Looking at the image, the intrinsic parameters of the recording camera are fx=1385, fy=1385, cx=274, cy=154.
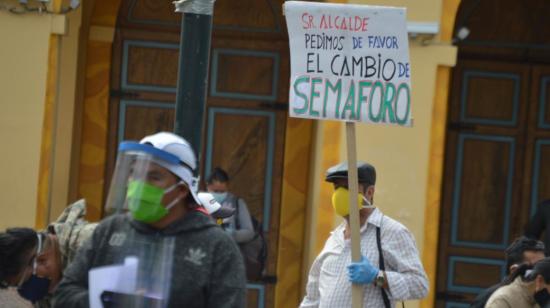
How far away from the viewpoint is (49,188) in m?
10.8

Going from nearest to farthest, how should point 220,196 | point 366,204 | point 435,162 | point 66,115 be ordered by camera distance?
1. point 366,204
2. point 435,162
3. point 220,196
4. point 66,115

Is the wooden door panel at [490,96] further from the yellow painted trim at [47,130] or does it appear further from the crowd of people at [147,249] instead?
the crowd of people at [147,249]

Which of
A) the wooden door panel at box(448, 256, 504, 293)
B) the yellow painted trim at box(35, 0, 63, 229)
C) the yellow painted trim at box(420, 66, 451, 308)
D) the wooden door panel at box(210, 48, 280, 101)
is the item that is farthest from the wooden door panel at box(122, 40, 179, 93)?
the wooden door panel at box(448, 256, 504, 293)

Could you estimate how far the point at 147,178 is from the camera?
200 inches

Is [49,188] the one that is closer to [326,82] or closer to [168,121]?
[168,121]

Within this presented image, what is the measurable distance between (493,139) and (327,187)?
7.02 feet

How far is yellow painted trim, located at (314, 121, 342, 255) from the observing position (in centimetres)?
1070

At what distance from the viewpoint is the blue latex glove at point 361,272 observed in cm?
680

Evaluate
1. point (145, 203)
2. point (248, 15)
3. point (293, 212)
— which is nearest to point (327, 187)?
point (293, 212)

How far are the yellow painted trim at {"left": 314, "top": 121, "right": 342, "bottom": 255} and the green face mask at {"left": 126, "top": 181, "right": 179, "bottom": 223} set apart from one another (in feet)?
18.7

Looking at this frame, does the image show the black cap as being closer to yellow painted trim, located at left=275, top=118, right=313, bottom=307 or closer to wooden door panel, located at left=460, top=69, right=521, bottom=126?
yellow painted trim, located at left=275, top=118, right=313, bottom=307

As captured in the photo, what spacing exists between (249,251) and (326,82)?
4465mm

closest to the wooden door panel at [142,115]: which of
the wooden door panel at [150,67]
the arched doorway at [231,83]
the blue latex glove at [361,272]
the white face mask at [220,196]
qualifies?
the arched doorway at [231,83]

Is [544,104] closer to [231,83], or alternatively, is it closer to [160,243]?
[231,83]
